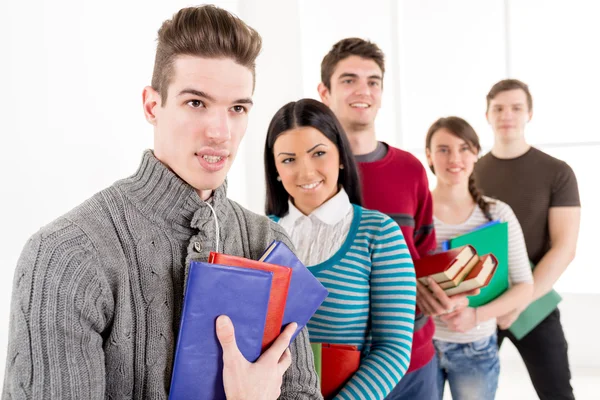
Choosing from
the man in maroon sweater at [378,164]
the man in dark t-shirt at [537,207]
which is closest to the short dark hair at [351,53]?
the man in maroon sweater at [378,164]

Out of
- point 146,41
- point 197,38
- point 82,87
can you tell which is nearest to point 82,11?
point 82,87

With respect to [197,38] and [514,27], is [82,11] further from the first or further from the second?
[514,27]

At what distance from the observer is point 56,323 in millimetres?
842

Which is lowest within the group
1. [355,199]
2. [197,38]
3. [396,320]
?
[396,320]

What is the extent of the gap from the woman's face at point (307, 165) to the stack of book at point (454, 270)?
41cm

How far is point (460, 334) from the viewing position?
222cm

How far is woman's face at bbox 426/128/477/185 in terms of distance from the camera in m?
2.34

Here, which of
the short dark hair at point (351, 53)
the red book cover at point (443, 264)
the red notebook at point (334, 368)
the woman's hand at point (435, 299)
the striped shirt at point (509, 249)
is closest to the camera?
the red notebook at point (334, 368)

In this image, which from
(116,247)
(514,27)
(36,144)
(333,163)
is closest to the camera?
(116,247)

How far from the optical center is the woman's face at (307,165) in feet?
5.19

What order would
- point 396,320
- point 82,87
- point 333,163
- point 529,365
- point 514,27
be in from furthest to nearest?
point 514,27
point 529,365
point 82,87
point 333,163
point 396,320

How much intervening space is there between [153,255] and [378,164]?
1.17 metres

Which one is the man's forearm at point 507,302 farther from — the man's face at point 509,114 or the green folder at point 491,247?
the man's face at point 509,114

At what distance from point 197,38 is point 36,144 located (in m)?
1.16
